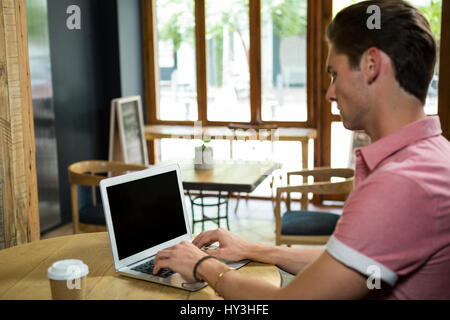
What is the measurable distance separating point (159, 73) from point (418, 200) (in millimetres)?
5328

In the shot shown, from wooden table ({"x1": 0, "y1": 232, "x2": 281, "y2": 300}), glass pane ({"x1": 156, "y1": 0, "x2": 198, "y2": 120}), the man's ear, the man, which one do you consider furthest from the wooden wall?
glass pane ({"x1": 156, "y1": 0, "x2": 198, "y2": 120})

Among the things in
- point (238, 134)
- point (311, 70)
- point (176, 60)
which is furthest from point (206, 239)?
point (176, 60)

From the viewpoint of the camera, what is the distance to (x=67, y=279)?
4.50ft

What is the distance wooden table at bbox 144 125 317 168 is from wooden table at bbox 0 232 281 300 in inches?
133

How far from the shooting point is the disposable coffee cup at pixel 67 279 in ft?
4.50

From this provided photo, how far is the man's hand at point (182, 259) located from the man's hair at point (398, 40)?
2.16 ft

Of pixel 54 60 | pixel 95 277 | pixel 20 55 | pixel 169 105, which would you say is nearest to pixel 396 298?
pixel 95 277

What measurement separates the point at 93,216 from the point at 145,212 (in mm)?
2098

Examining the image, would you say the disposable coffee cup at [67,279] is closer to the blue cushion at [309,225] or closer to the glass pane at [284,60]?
the blue cushion at [309,225]

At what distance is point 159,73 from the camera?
20.5 feet

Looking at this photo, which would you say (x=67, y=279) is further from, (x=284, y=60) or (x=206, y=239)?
(x=284, y=60)

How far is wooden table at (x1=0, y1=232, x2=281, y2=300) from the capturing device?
5.15 ft

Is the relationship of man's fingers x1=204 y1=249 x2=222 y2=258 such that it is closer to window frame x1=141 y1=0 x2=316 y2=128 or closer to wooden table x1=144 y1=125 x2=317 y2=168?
wooden table x1=144 y1=125 x2=317 y2=168

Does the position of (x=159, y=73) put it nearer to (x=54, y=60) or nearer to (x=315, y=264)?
(x=54, y=60)
